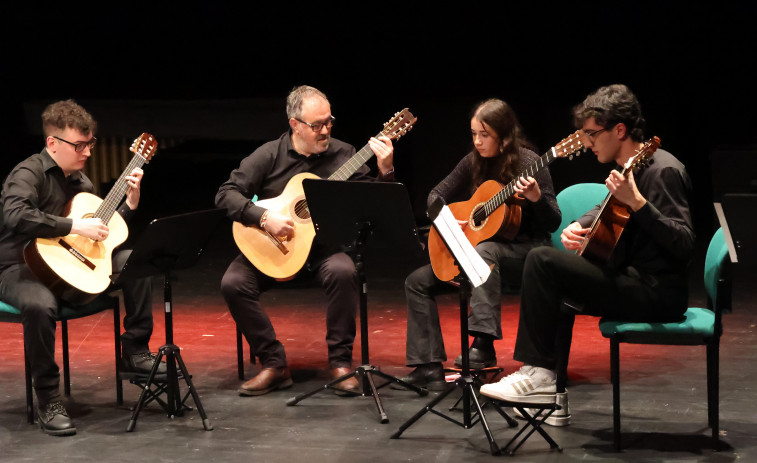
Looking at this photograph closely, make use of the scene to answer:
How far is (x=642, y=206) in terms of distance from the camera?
12.3ft

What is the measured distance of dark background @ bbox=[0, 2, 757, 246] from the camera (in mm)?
8398

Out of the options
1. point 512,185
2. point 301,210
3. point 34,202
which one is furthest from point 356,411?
point 34,202

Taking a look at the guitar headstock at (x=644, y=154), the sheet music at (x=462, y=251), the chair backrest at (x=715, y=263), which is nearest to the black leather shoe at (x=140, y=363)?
the sheet music at (x=462, y=251)

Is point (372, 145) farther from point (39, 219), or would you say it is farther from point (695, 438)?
point (695, 438)

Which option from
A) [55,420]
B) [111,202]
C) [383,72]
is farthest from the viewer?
[383,72]

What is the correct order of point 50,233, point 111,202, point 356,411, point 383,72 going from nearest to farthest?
point 50,233, point 356,411, point 111,202, point 383,72

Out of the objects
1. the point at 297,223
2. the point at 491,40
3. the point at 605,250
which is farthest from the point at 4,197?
the point at 491,40

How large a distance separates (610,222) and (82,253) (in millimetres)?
2266

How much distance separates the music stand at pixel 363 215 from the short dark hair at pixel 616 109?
0.82 m

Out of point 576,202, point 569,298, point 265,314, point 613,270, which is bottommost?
point 265,314

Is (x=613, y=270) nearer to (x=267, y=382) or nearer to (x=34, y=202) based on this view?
(x=267, y=382)

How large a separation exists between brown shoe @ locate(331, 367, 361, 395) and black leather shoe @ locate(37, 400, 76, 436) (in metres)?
1.19

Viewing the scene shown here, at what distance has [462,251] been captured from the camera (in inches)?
146

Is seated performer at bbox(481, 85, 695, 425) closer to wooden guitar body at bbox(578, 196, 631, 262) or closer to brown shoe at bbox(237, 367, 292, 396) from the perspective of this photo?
wooden guitar body at bbox(578, 196, 631, 262)
